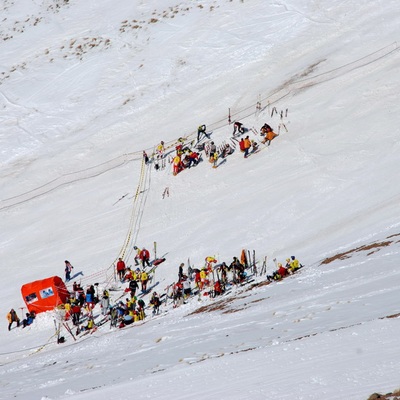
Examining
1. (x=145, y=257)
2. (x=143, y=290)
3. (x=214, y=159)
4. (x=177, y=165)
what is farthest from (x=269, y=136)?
(x=143, y=290)

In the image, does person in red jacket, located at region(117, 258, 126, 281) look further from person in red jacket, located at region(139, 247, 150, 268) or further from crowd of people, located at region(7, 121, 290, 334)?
person in red jacket, located at region(139, 247, 150, 268)

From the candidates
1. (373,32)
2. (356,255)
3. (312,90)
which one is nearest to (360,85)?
(312,90)

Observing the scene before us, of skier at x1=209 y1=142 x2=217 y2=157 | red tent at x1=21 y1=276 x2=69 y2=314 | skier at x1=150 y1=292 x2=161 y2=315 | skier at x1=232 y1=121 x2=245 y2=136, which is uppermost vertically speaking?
skier at x1=232 y1=121 x2=245 y2=136

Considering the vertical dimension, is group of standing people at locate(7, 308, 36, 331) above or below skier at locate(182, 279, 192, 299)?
above

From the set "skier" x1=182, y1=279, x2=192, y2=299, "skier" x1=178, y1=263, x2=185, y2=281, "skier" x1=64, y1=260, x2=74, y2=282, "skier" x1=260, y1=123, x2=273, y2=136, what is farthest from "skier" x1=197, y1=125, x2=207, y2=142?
"skier" x1=182, y1=279, x2=192, y2=299

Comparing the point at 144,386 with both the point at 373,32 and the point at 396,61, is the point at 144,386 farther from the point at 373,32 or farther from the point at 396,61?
the point at 373,32

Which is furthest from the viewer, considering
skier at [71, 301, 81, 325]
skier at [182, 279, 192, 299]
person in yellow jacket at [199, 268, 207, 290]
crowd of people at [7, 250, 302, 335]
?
skier at [71, 301, 81, 325]
